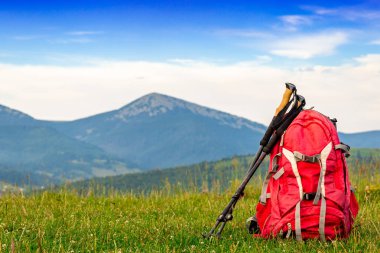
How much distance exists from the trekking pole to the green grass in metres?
0.29

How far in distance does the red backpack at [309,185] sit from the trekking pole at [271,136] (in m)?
0.13

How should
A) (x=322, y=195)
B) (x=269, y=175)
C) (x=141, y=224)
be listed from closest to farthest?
(x=322, y=195), (x=269, y=175), (x=141, y=224)

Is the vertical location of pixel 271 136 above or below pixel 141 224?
above

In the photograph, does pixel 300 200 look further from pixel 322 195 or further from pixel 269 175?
pixel 269 175

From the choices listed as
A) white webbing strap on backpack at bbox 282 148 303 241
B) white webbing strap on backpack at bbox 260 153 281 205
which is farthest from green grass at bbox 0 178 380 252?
white webbing strap on backpack at bbox 260 153 281 205

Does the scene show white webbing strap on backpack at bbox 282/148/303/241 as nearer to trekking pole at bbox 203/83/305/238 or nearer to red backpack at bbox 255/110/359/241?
red backpack at bbox 255/110/359/241

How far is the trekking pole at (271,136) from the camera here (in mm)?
7395

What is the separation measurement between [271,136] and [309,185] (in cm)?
93

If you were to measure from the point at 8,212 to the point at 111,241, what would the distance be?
10.9 feet

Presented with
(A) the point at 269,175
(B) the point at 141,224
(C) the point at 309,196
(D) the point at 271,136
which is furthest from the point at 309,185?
(B) the point at 141,224

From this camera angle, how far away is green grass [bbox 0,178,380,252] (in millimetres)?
6500

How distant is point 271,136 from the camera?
754cm

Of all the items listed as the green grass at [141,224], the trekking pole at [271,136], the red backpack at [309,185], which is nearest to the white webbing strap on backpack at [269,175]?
the red backpack at [309,185]

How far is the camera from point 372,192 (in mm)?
13102
